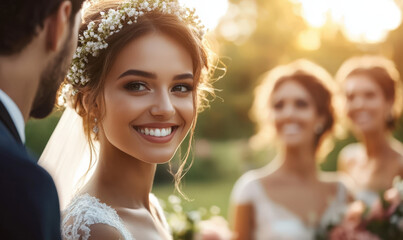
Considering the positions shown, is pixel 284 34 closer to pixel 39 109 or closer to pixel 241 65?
pixel 241 65

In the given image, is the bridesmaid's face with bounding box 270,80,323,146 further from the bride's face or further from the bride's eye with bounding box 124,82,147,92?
the bride's eye with bounding box 124,82,147,92

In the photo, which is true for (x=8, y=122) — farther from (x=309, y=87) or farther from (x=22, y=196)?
(x=309, y=87)

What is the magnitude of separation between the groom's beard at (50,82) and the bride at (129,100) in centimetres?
54

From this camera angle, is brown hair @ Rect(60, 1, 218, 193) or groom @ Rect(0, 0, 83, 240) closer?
groom @ Rect(0, 0, 83, 240)

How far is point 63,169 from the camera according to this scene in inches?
105

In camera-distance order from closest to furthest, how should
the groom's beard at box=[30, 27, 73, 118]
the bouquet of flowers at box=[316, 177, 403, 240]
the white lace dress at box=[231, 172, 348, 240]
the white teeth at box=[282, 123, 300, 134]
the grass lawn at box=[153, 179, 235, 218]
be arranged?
the groom's beard at box=[30, 27, 73, 118]
the bouquet of flowers at box=[316, 177, 403, 240]
the white teeth at box=[282, 123, 300, 134]
the white lace dress at box=[231, 172, 348, 240]
the grass lawn at box=[153, 179, 235, 218]

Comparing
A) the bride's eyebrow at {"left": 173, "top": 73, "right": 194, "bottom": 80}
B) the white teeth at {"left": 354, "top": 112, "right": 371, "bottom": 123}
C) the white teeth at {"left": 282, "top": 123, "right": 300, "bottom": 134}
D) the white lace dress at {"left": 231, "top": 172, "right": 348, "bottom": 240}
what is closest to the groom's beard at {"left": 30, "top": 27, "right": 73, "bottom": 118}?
the bride's eyebrow at {"left": 173, "top": 73, "right": 194, "bottom": 80}

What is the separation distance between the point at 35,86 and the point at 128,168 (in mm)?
839

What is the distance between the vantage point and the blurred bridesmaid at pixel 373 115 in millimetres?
5161

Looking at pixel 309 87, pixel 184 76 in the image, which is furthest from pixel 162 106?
pixel 309 87

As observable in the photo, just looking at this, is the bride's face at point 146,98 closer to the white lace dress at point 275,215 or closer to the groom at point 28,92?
the groom at point 28,92

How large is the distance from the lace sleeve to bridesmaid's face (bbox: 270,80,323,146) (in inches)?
102

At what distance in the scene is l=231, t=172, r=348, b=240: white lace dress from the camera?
4.64 metres

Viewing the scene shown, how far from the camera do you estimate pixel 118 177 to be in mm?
2316
